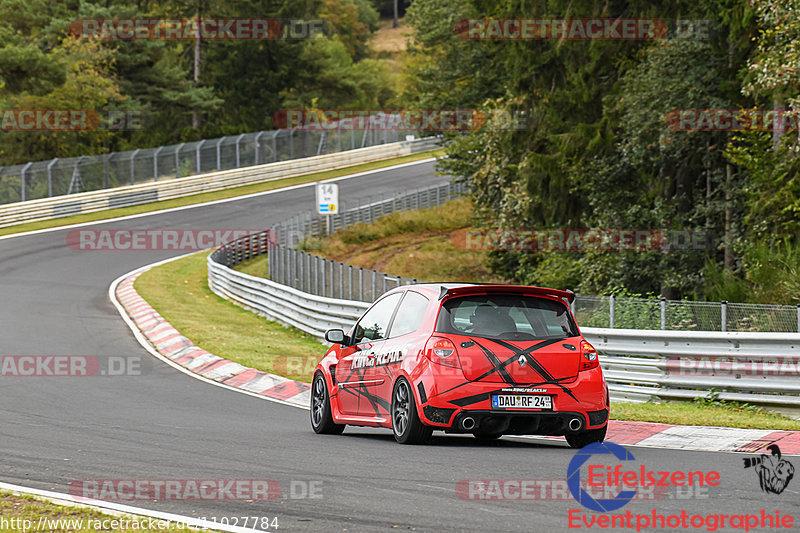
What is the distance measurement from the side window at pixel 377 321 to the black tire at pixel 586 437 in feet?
6.98

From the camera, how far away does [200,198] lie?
182 feet

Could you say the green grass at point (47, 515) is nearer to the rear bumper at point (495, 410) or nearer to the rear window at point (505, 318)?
the rear bumper at point (495, 410)

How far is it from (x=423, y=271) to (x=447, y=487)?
32000 mm

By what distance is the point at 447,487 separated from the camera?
24.0 feet

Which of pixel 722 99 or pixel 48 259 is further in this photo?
pixel 48 259

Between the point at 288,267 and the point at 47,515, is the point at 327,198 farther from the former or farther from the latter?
the point at 47,515

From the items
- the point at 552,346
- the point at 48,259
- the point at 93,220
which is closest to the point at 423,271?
the point at 48,259

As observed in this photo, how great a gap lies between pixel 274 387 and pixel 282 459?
7.53 meters

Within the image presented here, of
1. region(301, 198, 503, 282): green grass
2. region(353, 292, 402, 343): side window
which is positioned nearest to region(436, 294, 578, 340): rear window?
region(353, 292, 402, 343): side window

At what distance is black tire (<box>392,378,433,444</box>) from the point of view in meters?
9.38

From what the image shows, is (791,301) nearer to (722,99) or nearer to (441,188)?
(722,99)

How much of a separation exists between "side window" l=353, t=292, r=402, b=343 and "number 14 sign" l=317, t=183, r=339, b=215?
101ft

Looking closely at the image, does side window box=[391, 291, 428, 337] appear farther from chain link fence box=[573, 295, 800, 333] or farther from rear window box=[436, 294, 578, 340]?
chain link fence box=[573, 295, 800, 333]

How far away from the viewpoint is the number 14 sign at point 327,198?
137ft
